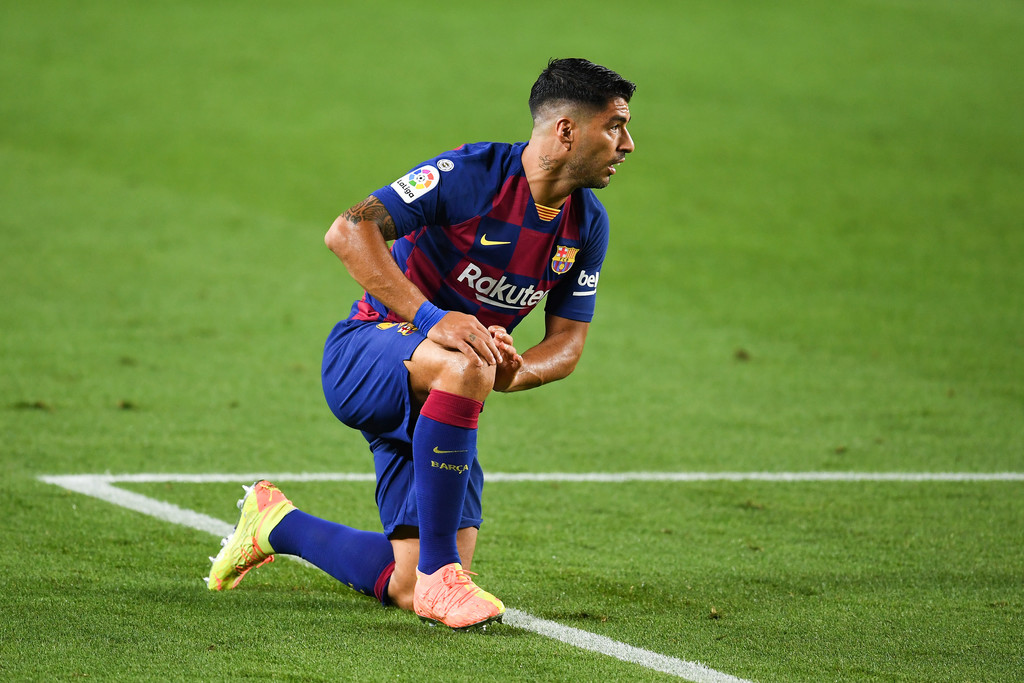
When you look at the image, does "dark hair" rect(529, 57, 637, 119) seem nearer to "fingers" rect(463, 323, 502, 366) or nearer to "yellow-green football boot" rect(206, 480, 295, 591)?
"fingers" rect(463, 323, 502, 366)

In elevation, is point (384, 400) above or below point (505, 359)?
below

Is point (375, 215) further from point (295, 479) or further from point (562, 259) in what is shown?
point (295, 479)

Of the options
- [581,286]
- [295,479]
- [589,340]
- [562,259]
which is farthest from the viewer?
[589,340]

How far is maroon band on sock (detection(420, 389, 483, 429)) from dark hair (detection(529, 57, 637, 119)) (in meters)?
0.91

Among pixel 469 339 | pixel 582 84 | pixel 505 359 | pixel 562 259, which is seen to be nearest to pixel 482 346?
pixel 469 339

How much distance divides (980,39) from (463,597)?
60.4ft

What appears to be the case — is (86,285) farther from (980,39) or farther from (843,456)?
(980,39)

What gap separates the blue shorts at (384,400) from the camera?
3.35 meters

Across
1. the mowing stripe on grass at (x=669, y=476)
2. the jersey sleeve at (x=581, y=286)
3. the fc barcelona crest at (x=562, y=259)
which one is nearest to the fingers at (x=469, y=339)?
the fc barcelona crest at (x=562, y=259)

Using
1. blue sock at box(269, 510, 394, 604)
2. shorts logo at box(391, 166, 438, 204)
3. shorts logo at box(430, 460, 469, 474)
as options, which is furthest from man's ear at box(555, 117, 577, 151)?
blue sock at box(269, 510, 394, 604)

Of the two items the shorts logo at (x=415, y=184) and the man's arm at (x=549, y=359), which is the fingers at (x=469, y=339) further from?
the shorts logo at (x=415, y=184)

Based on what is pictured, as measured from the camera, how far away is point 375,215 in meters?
3.30

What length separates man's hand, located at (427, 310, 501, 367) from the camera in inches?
124

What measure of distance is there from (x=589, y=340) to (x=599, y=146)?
15.0 feet
